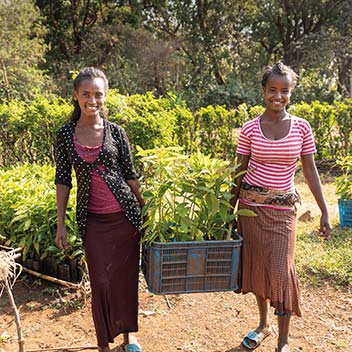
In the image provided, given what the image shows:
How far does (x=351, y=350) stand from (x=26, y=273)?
282 cm

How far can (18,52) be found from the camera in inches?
458

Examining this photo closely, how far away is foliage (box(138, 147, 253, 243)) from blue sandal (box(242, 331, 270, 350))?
91cm

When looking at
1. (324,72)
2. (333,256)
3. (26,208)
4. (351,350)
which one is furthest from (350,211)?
(324,72)

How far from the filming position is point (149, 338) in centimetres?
312

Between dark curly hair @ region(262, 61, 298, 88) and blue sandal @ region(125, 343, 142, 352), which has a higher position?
dark curly hair @ region(262, 61, 298, 88)

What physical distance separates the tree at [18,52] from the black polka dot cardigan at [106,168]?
8.30 m

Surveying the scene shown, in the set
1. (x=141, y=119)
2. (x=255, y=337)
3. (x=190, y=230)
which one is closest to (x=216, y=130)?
(x=141, y=119)

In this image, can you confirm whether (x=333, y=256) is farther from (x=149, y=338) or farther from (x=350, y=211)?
(x=149, y=338)

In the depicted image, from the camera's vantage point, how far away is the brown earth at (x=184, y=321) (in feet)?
10.0

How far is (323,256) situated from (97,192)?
280 centimetres

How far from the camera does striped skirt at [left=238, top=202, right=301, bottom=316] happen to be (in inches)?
101

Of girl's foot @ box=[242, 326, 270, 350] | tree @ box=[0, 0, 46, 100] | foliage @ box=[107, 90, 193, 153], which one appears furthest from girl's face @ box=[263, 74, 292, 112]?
tree @ box=[0, 0, 46, 100]

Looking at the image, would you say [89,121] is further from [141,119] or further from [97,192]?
[141,119]

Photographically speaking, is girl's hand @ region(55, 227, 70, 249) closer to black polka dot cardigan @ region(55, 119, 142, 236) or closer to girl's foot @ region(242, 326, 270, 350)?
black polka dot cardigan @ region(55, 119, 142, 236)
